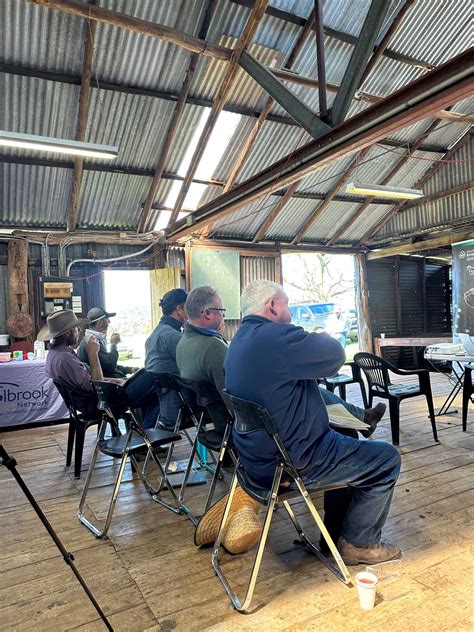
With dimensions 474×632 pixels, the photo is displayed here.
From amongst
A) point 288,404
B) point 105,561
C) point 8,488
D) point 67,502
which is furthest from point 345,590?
point 8,488

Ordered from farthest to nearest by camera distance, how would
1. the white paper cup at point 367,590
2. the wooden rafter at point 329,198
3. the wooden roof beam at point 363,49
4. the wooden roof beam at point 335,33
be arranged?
the wooden rafter at point 329,198 < the wooden roof beam at point 335,33 < the wooden roof beam at point 363,49 < the white paper cup at point 367,590

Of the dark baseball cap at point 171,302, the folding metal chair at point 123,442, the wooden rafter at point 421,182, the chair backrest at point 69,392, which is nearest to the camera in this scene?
the folding metal chair at point 123,442

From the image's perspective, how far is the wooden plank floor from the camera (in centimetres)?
188

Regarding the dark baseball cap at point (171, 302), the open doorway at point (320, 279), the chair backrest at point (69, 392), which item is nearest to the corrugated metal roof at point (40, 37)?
the dark baseball cap at point (171, 302)

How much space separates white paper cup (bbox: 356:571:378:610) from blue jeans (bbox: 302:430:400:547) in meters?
0.34

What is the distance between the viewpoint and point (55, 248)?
24.9ft

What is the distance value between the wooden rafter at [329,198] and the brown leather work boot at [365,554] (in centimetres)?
668

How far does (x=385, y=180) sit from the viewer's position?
888 cm

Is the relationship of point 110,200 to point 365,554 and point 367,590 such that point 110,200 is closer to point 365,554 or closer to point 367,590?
point 365,554

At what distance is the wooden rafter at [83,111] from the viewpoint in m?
5.03

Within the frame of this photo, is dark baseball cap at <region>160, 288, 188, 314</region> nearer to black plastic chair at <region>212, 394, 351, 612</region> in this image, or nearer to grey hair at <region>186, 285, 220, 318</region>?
grey hair at <region>186, 285, 220, 318</region>

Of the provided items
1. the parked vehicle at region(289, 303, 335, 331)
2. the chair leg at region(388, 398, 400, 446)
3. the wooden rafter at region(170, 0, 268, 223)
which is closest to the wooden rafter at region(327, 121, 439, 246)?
the parked vehicle at region(289, 303, 335, 331)

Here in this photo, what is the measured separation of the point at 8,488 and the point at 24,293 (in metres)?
4.36

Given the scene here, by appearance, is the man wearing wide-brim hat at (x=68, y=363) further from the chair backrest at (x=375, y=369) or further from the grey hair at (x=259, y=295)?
the chair backrest at (x=375, y=369)
